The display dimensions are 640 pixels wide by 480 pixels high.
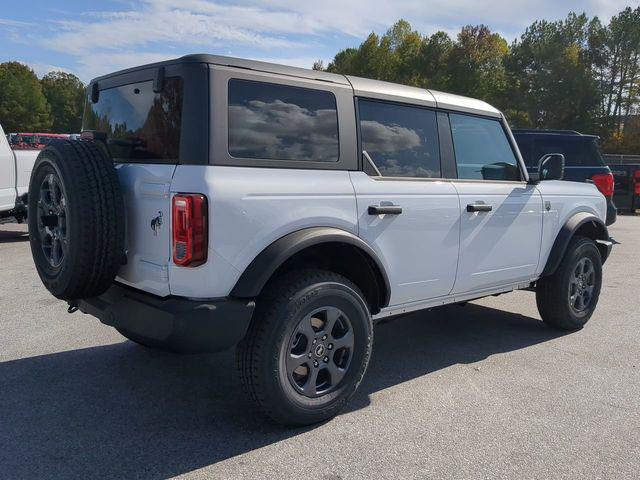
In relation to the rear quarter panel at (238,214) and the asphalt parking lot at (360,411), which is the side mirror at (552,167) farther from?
the rear quarter panel at (238,214)

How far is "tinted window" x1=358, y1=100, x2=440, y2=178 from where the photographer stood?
374cm

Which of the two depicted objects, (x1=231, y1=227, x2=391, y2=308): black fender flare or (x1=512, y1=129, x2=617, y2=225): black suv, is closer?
(x1=231, y1=227, x2=391, y2=308): black fender flare

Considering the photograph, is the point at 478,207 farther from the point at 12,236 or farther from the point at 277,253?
the point at 12,236

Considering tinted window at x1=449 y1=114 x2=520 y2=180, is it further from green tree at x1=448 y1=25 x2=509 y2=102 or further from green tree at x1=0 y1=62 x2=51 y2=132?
green tree at x1=0 y1=62 x2=51 y2=132

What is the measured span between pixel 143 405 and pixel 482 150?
3067 mm

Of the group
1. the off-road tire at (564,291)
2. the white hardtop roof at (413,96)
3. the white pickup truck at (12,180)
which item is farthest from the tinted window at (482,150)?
the white pickup truck at (12,180)

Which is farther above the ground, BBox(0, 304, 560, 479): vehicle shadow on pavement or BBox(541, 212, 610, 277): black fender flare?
BBox(541, 212, 610, 277): black fender flare

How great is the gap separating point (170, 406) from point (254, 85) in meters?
1.98

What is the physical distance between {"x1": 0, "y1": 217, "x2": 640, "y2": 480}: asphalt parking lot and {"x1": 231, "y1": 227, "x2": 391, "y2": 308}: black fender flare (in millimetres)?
861

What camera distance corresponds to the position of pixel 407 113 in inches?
158

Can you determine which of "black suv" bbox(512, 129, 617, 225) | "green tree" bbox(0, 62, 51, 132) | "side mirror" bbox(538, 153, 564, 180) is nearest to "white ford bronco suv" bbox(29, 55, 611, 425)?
"side mirror" bbox(538, 153, 564, 180)

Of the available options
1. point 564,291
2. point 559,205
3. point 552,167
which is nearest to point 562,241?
point 559,205

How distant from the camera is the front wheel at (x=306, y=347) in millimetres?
3092

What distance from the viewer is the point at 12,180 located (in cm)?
968
